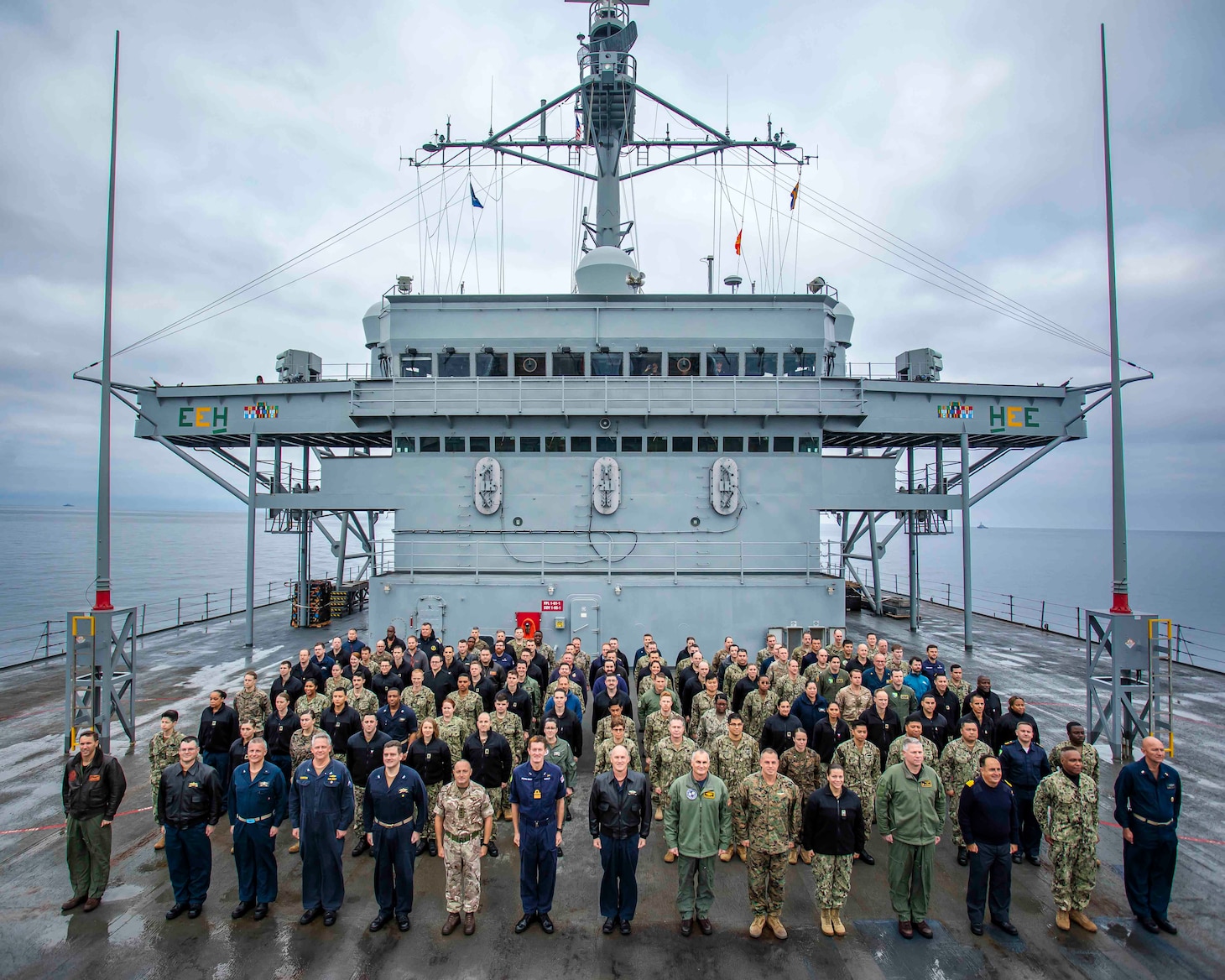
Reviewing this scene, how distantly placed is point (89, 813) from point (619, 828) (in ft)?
17.2

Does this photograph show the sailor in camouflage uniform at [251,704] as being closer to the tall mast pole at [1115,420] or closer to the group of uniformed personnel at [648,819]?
the group of uniformed personnel at [648,819]

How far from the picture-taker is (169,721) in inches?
285

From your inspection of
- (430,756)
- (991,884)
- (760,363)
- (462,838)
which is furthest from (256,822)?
(760,363)

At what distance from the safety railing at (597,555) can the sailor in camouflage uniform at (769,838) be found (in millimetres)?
9642

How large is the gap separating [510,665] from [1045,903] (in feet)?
26.5

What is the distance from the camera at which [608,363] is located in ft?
54.3

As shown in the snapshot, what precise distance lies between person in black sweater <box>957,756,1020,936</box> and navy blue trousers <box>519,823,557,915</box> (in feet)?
12.6

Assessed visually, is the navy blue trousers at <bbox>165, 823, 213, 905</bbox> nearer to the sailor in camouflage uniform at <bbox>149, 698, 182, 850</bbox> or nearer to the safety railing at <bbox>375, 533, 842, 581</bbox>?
the sailor in camouflage uniform at <bbox>149, 698, 182, 850</bbox>

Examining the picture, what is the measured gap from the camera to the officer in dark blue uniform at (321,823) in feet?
19.9

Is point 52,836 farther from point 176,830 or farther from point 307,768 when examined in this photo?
point 307,768

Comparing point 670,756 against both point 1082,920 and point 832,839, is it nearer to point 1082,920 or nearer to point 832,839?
point 832,839

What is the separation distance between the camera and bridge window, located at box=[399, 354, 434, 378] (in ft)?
54.9


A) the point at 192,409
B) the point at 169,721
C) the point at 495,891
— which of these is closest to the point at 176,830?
the point at 169,721

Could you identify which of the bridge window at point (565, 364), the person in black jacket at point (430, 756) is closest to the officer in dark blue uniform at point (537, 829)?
the person in black jacket at point (430, 756)
